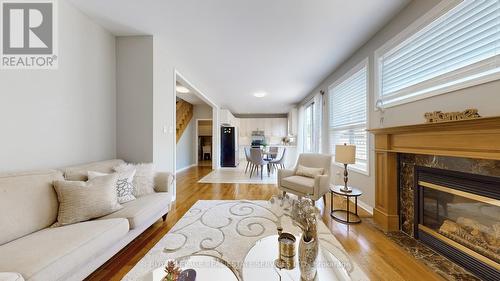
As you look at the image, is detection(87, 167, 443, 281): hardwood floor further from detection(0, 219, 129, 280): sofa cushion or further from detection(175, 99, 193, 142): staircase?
detection(175, 99, 193, 142): staircase

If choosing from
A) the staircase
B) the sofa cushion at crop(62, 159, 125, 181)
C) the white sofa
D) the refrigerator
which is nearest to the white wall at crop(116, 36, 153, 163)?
the sofa cushion at crop(62, 159, 125, 181)

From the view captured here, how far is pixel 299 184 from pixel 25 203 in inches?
115

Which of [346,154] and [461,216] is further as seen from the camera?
[346,154]

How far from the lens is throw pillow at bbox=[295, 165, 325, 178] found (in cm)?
316

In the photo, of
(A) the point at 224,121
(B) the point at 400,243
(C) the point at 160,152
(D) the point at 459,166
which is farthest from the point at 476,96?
(A) the point at 224,121

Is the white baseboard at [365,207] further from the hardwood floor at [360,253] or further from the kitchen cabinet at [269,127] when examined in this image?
the kitchen cabinet at [269,127]

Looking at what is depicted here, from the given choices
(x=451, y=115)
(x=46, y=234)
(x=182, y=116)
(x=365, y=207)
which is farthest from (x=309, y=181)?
(x=182, y=116)

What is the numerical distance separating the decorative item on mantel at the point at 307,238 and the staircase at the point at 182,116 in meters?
6.22

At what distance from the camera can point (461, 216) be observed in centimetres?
175

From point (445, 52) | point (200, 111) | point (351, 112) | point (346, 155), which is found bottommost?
point (346, 155)

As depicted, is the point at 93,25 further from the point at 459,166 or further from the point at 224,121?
the point at 224,121

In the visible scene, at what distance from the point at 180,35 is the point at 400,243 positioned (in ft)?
12.5

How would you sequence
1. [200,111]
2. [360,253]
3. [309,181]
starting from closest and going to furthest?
[360,253] < [309,181] < [200,111]

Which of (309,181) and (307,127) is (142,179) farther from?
(307,127)
